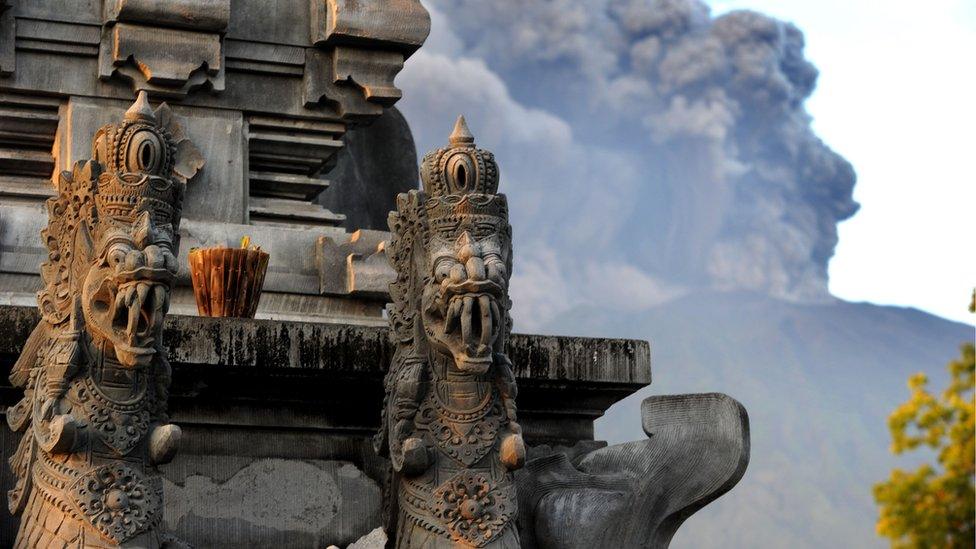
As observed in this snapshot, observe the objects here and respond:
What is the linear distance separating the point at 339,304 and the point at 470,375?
2782 mm

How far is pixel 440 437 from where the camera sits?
345 inches

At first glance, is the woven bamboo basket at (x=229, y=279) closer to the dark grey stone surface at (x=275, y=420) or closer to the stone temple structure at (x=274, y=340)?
the stone temple structure at (x=274, y=340)

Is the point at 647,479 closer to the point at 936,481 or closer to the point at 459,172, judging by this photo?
the point at 459,172

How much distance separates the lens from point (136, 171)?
848 cm

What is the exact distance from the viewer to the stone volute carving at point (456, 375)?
855 centimetres

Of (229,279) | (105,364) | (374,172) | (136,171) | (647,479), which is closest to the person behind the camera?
(105,364)

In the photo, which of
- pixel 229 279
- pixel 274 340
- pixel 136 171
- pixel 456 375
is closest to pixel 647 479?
pixel 456 375

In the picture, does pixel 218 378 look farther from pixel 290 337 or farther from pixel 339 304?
pixel 339 304

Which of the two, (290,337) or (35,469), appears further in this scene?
(290,337)

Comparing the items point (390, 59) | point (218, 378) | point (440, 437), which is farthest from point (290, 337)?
point (390, 59)

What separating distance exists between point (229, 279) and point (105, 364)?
1791 mm

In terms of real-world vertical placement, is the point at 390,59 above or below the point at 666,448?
above

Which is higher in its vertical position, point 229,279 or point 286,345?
point 229,279

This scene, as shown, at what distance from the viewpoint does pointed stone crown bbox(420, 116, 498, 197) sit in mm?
8852
